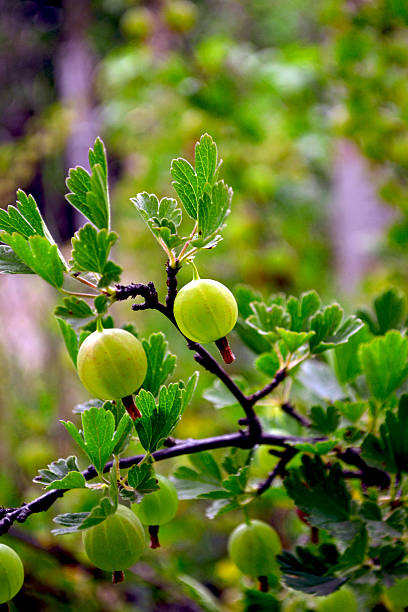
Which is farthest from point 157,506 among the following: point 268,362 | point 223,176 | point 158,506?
point 223,176

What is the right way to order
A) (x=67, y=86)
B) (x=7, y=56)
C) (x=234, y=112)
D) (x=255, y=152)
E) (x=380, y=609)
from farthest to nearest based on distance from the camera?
1. (x=67, y=86)
2. (x=7, y=56)
3. (x=255, y=152)
4. (x=234, y=112)
5. (x=380, y=609)

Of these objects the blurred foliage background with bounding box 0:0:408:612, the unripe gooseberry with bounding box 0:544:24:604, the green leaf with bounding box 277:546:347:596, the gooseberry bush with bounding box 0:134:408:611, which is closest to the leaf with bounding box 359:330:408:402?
the gooseberry bush with bounding box 0:134:408:611

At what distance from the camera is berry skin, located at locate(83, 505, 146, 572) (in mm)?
254

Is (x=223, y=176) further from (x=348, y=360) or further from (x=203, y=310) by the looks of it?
(x=203, y=310)

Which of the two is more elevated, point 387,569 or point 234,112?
point 234,112

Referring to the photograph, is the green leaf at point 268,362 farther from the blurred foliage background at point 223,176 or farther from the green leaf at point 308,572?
the blurred foliage background at point 223,176

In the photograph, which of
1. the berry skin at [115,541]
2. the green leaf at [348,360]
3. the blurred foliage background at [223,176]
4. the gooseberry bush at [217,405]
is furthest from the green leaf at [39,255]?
the blurred foliage background at [223,176]

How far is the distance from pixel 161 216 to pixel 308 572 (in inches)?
8.9

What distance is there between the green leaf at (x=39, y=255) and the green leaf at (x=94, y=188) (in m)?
0.02

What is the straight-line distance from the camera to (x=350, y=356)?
39 cm

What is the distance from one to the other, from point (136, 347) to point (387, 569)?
193mm

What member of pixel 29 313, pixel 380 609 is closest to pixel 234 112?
pixel 29 313

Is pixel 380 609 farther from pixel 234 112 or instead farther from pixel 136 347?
pixel 234 112

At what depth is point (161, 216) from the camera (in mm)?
256
